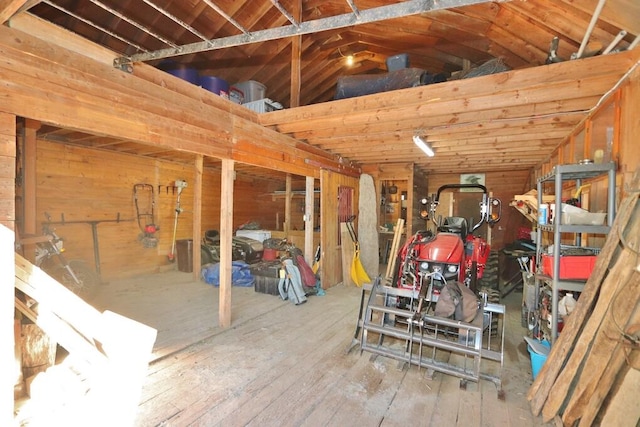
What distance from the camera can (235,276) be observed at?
5.48m

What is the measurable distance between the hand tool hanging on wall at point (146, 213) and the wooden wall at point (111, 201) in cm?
9

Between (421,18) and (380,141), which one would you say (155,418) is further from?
(421,18)

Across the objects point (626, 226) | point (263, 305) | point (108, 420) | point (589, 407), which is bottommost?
point (263, 305)

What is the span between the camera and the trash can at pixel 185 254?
6.28 metres

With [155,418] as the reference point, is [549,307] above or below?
above

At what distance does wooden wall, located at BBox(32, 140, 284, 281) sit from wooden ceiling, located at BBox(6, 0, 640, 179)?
0.54 meters

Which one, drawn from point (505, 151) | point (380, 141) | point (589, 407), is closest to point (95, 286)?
point (380, 141)

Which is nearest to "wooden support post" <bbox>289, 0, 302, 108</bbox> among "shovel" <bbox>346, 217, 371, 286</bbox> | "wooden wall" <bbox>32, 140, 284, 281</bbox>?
"shovel" <bbox>346, 217, 371, 286</bbox>

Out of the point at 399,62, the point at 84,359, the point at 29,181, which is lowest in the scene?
the point at 84,359

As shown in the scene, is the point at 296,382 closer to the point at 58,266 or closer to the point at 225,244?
the point at 225,244

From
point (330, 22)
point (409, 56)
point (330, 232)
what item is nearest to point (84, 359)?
point (330, 22)

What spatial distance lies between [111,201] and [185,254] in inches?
67.3

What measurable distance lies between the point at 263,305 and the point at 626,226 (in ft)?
12.8

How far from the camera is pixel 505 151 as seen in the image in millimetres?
5023
